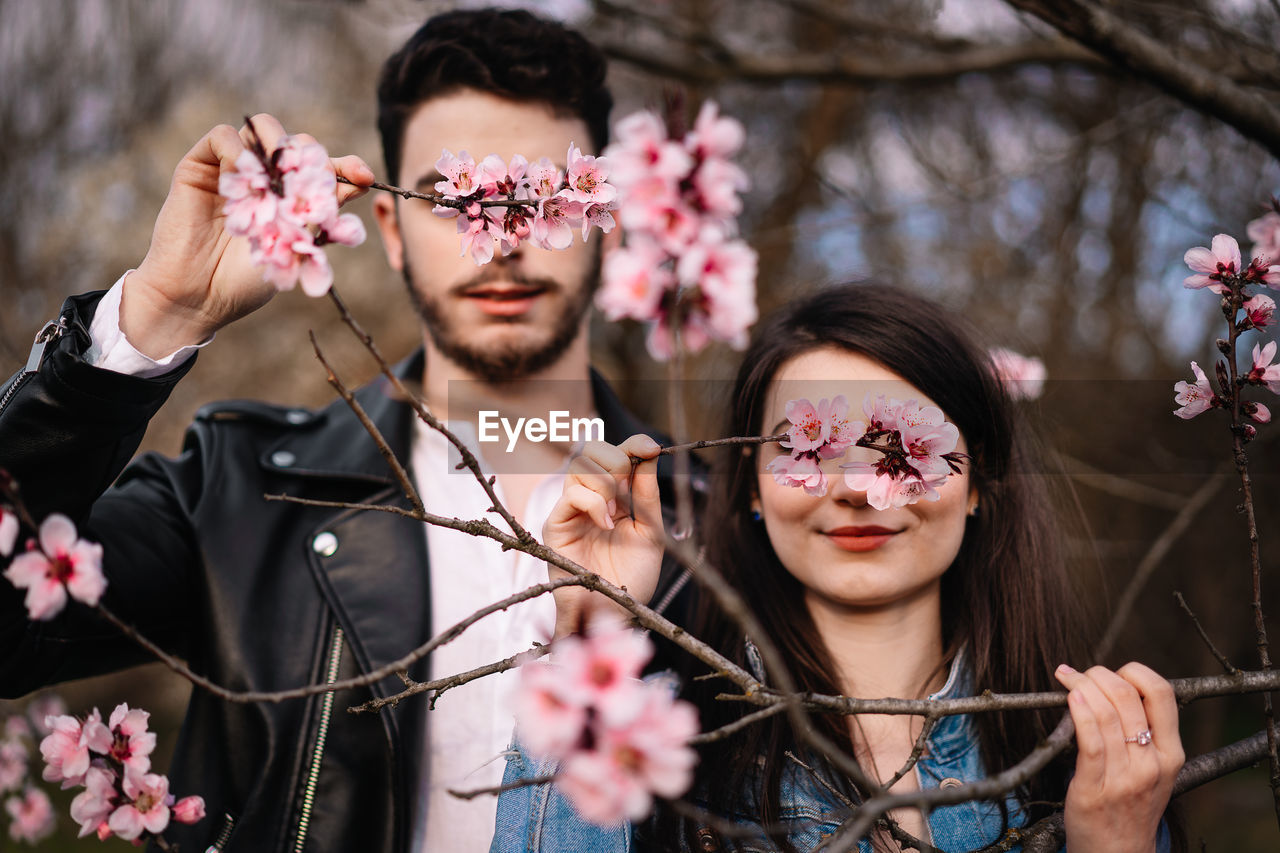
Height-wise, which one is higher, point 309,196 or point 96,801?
point 309,196

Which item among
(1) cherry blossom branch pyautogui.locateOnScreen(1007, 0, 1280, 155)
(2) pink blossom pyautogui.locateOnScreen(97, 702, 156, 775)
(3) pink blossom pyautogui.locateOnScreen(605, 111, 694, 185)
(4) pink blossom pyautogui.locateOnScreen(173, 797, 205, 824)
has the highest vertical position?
(1) cherry blossom branch pyautogui.locateOnScreen(1007, 0, 1280, 155)

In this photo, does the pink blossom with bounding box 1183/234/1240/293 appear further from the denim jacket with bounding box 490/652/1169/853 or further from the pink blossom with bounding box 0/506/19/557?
the pink blossom with bounding box 0/506/19/557

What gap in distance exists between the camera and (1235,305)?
3.96ft

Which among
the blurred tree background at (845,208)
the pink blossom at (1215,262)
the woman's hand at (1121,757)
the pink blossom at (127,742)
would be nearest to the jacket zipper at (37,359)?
the pink blossom at (127,742)

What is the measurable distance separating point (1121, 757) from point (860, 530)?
522 mm

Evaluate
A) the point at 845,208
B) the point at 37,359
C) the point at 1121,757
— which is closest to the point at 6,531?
the point at 37,359

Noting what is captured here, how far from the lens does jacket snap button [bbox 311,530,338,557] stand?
2.01 meters

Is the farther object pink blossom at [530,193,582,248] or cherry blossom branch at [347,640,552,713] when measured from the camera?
pink blossom at [530,193,582,248]

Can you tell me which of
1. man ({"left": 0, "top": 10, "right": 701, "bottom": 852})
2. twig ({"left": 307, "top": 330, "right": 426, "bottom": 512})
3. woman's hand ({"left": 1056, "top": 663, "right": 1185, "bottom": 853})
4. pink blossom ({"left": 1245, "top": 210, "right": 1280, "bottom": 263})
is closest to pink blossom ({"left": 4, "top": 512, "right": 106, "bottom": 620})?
twig ({"left": 307, "top": 330, "right": 426, "bottom": 512})

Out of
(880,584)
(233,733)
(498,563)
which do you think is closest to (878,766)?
(880,584)

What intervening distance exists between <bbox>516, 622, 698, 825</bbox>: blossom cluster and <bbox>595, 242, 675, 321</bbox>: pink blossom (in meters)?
0.26

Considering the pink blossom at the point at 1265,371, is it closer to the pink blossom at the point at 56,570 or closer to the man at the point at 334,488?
the man at the point at 334,488

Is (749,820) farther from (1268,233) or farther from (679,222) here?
(1268,233)

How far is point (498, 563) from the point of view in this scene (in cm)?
209
